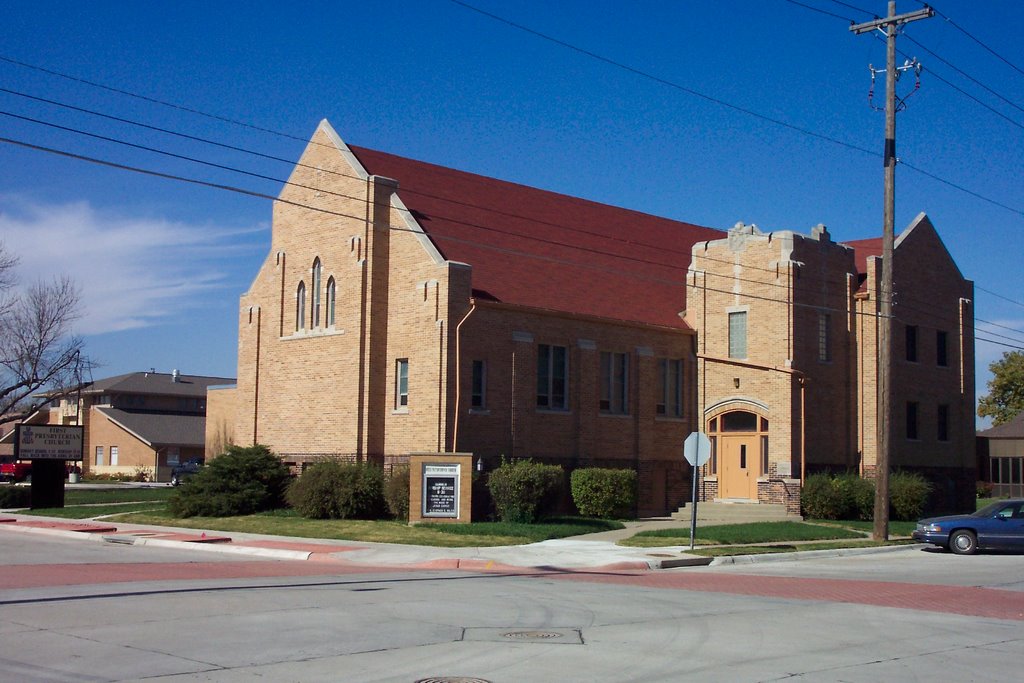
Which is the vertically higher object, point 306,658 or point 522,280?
point 522,280

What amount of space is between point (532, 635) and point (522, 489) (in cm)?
1654

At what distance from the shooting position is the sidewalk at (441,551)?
74.3 ft

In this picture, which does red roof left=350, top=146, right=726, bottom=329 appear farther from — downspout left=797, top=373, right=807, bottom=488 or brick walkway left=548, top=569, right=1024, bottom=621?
brick walkway left=548, top=569, right=1024, bottom=621

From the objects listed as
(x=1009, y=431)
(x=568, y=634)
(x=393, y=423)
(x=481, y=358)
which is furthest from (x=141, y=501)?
(x=1009, y=431)

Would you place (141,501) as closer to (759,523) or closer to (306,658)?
(759,523)

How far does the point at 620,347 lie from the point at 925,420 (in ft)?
43.9

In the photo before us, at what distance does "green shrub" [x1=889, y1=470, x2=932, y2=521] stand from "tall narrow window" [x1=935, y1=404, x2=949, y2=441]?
6321 mm

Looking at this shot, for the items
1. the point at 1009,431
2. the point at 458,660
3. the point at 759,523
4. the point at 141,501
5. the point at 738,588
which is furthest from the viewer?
the point at 1009,431

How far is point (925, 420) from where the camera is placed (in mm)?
40906

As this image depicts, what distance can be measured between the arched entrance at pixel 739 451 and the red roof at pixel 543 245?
3.76 metres

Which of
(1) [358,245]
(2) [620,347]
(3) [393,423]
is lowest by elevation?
(3) [393,423]

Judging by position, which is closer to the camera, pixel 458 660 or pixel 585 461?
pixel 458 660

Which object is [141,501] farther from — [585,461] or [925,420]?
[925,420]

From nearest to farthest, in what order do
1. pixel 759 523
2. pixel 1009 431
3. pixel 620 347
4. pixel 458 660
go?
pixel 458 660
pixel 759 523
pixel 620 347
pixel 1009 431
